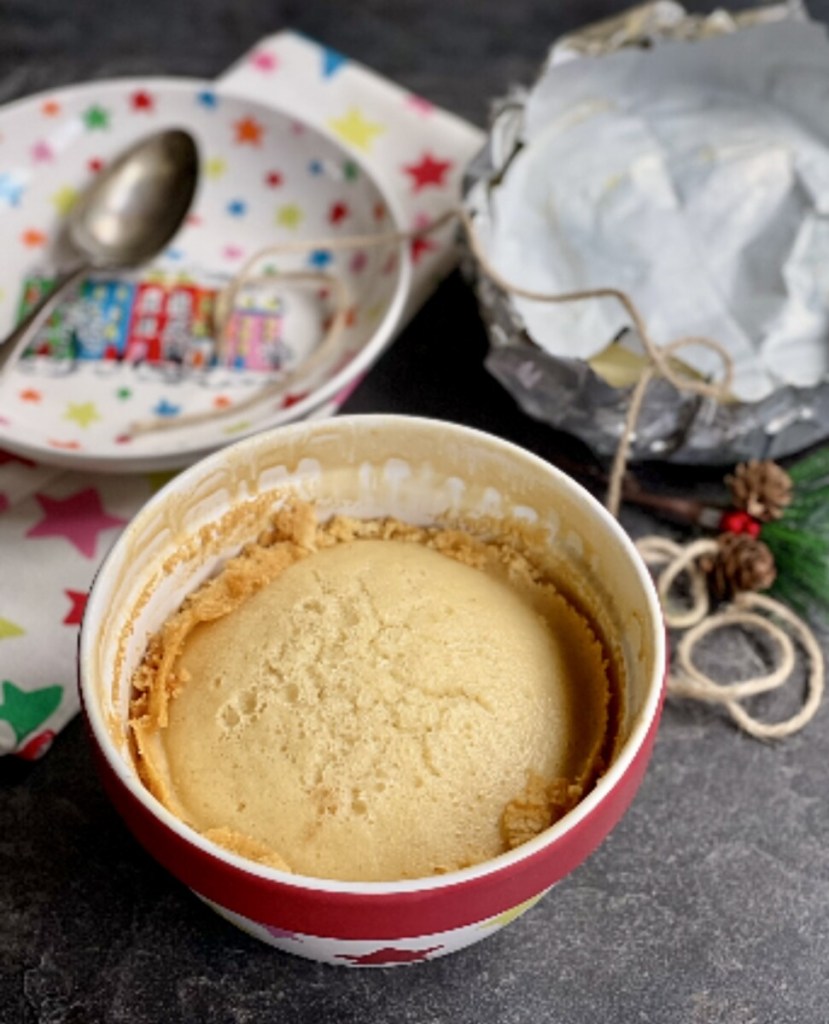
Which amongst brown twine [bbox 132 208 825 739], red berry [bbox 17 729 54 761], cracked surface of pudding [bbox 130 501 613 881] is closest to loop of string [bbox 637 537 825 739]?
brown twine [bbox 132 208 825 739]

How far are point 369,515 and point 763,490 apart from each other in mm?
225

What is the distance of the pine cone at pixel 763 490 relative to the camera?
645 mm

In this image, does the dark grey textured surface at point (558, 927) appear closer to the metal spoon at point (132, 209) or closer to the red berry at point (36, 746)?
the red berry at point (36, 746)

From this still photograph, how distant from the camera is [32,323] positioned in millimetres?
718

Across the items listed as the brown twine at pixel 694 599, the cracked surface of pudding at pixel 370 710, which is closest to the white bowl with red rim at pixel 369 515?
the cracked surface of pudding at pixel 370 710

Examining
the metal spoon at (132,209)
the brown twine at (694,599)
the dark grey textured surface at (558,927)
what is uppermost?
the metal spoon at (132,209)

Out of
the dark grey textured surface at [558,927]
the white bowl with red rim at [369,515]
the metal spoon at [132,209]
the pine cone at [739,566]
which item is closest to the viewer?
the white bowl with red rim at [369,515]

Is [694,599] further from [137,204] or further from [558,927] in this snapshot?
[137,204]

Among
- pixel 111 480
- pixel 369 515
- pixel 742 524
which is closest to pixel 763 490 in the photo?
pixel 742 524

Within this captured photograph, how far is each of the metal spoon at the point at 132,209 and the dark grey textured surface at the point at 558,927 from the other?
1.09 ft

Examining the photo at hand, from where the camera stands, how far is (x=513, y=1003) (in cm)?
51

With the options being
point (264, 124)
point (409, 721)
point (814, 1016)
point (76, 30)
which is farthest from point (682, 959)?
point (76, 30)

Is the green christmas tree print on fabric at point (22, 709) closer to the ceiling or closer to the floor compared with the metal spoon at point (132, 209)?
closer to the floor

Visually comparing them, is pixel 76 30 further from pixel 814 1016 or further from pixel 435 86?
pixel 814 1016
